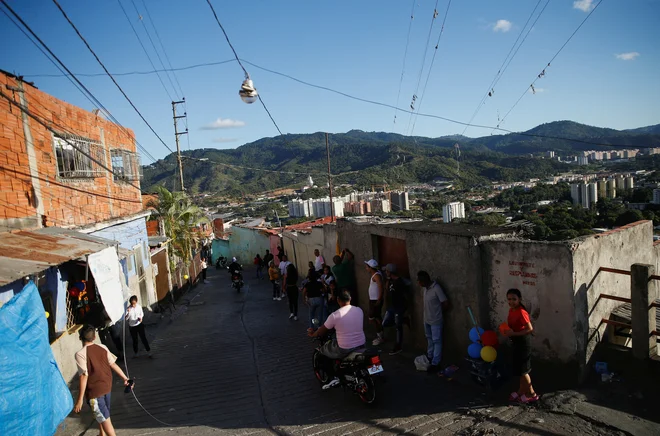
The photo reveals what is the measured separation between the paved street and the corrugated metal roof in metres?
2.28

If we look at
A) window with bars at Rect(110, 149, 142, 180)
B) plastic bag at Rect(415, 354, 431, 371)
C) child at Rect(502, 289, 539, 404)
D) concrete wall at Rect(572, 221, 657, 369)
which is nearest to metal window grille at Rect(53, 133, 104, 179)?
window with bars at Rect(110, 149, 142, 180)

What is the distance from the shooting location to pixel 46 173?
32.2 feet

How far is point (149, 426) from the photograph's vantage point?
18.0 ft

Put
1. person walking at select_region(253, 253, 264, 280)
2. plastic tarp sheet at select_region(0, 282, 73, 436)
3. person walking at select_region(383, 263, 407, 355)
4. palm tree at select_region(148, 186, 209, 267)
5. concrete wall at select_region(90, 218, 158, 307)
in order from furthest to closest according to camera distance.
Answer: palm tree at select_region(148, 186, 209, 267) → person walking at select_region(253, 253, 264, 280) → concrete wall at select_region(90, 218, 158, 307) → person walking at select_region(383, 263, 407, 355) → plastic tarp sheet at select_region(0, 282, 73, 436)

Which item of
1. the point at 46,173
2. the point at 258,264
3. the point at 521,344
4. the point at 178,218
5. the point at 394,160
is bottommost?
the point at 258,264

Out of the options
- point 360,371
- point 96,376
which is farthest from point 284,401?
point 96,376

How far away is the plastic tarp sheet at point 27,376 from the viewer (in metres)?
4.23

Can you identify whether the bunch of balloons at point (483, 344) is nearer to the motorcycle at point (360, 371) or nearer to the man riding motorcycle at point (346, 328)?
the motorcycle at point (360, 371)

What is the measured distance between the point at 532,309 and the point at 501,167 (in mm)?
52369

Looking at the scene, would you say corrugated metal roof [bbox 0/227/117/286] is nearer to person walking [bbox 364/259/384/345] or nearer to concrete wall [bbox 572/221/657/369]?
person walking [bbox 364/259/384/345]

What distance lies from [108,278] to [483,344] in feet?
22.3

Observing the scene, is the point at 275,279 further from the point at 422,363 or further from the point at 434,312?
the point at 434,312

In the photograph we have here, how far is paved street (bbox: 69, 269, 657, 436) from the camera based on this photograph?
4804 millimetres

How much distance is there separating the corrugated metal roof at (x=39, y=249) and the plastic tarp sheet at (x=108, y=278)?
0.54 ft
